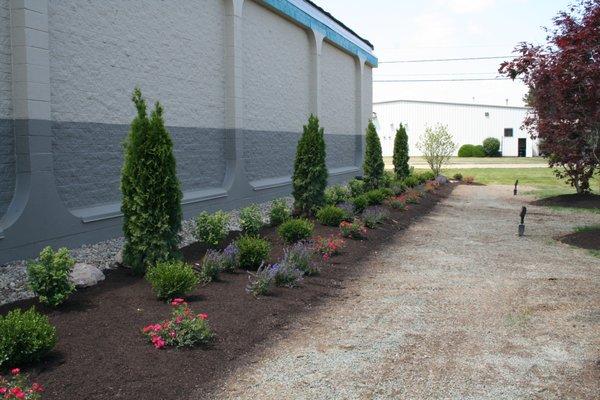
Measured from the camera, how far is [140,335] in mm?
5230

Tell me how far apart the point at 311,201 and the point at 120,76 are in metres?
5.09

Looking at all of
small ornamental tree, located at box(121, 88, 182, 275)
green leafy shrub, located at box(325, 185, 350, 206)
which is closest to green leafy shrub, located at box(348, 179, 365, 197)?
green leafy shrub, located at box(325, 185, 350, 206)

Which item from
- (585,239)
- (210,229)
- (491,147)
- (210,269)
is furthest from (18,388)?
(491,147)

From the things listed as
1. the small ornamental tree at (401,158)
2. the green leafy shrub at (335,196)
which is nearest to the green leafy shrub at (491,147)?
the small ornamental tree at (401,158)

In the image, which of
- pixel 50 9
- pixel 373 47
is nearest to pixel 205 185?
pixel 50 9

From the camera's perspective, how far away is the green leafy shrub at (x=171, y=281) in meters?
6.12

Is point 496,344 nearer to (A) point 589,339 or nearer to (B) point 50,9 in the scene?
(A) point 589,339

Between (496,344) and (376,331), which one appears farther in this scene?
(376,331)

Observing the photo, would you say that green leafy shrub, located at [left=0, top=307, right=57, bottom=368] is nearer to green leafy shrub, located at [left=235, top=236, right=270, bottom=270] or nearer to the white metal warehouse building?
green leafy shrub, located at [left=235, top=236, right=270, bottom=270]

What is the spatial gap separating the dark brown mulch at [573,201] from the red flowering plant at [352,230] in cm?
1046

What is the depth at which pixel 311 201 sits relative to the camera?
1263 centimetres

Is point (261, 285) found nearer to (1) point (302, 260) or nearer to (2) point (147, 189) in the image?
(1) point (302, 260)

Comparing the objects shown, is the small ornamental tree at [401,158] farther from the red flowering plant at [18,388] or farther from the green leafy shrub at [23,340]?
the red flowering plant at [18,388]

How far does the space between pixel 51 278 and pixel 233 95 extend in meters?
8.01
